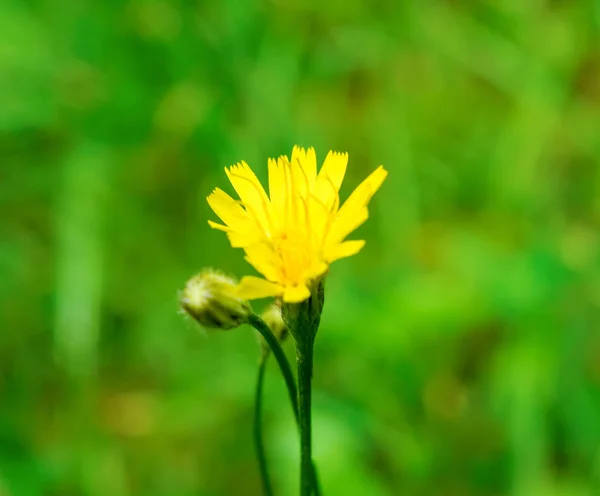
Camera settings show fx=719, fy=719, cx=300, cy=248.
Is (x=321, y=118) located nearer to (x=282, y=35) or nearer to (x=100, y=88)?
(x=282, y=35)

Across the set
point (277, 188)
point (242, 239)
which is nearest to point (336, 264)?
point (277, 188)

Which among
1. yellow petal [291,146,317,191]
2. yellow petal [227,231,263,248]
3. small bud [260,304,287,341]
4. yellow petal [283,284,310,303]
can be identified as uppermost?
yellow petal [291,146,317,191]

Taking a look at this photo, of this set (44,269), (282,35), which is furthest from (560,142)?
(44,269)

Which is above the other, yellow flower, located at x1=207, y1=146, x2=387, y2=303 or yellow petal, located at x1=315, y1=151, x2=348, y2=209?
yellow petal, located at x1=315, y1=151, x2=348, y2=209

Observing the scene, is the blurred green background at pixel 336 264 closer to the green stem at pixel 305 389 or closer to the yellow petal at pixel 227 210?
the green stem at pixel 305 389

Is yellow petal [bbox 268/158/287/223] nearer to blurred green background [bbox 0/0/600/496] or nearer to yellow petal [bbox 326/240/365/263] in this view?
yellow petal [bbox 326/240/365/263]

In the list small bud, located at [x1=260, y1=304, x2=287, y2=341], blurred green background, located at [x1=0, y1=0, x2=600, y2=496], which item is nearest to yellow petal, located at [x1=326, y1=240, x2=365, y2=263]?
small bud, located at [x1=260, y1=304, x2=287, y2=341]

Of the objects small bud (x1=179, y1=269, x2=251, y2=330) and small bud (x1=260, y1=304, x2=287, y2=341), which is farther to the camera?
small bud (x1=260, y1=304, x2=287, y2=341)
